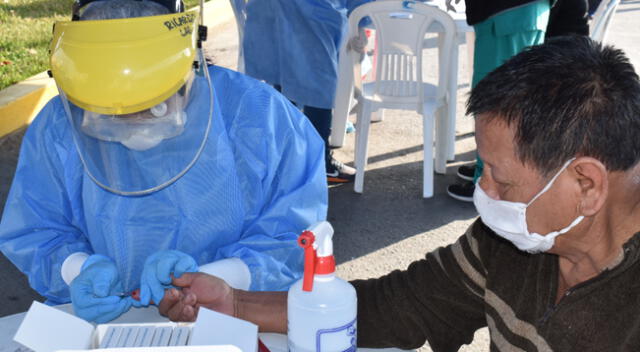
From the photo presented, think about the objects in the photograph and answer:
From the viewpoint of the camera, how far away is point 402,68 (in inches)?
156

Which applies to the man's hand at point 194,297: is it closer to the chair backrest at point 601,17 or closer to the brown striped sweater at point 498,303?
the brown striped sweater at point 498,303

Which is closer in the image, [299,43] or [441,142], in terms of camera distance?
[299,43]

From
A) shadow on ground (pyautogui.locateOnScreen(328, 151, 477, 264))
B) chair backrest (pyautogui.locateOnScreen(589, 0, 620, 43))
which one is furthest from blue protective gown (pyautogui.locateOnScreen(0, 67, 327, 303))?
chair backrest (pyautogui.locateOnScreen(589, 0, 620, 43))

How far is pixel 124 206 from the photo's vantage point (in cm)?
156

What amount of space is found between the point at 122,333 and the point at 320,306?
38 centimetres

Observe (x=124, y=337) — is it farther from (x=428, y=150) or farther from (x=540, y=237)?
(x=428, y=150)

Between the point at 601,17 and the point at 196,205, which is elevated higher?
the point at 196,205

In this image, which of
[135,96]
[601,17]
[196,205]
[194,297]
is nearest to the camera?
[135,96]

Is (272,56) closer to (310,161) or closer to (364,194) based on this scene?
(364,194)

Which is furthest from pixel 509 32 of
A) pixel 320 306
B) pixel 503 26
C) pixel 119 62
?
pixel 320 306

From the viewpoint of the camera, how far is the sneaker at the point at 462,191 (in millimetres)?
3906

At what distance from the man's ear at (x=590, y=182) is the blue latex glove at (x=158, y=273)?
0.78 metres

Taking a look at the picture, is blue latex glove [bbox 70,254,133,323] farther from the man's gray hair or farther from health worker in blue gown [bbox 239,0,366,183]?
health worker in blue gown [bbox 239,0,366,183]

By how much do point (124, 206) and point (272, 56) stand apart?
Result: 2.62 m
